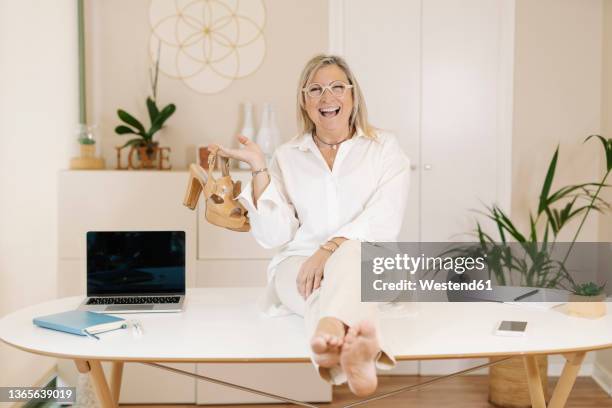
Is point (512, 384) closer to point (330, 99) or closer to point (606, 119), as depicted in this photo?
point (606, 119)

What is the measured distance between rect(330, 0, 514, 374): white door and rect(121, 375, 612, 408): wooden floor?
234 mm

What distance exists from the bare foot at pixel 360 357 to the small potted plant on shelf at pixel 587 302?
911 millimetres

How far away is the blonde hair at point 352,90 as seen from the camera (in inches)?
108

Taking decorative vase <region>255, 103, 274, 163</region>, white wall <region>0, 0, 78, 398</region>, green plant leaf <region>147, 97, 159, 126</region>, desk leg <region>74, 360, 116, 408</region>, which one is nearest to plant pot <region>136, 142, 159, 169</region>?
green plant leaf <region>147, 97, 159, 126</region>

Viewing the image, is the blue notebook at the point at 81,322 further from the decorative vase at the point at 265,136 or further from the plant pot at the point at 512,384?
the plant pot at the point at 512,384

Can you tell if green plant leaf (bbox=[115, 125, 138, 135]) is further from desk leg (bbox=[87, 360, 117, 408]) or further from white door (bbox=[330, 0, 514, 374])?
desk leg (bbox=[87, 360, 117, 408])

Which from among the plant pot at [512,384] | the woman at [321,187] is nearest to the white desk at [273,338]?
the woman at [321,187]

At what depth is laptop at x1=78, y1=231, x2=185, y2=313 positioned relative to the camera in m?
2.61

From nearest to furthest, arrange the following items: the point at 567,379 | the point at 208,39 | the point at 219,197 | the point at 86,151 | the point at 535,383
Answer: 1. the point at 567,379
2. the point at 535,383
3. the point at 219,197
4. the point at 86,151
5. the point at 208,39

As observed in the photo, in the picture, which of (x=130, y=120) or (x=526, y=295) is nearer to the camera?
(x=526, y=295)

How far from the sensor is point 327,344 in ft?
5.98

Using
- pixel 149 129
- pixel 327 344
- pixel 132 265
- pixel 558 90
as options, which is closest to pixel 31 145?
pixel 149 129

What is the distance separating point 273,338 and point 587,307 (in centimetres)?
103

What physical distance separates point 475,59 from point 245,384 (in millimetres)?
2064
